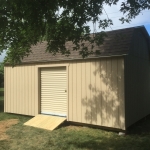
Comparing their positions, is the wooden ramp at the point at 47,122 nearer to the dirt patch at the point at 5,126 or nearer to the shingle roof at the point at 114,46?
the dirt patch at the point at 5,126

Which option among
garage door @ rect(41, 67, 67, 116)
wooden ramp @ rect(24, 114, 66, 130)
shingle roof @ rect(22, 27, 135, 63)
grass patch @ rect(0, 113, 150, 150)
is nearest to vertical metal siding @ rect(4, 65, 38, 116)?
garage door @ rect(41, 67, 67, 116)

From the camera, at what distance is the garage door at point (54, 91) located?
8.98 meters

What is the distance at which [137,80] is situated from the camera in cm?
845

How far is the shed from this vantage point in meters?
7.26

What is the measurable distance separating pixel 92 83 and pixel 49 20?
3.21 meters

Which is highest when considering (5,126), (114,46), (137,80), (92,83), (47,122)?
(114,46)

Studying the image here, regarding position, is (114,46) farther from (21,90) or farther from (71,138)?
(21,90)

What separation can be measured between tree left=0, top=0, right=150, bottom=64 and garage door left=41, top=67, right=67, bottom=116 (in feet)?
7.87

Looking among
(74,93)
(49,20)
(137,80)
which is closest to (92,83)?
(74,93)

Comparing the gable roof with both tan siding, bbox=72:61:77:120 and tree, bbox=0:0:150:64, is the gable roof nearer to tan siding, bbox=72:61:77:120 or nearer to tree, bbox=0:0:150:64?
tan siding, bbox=72:61:77:120

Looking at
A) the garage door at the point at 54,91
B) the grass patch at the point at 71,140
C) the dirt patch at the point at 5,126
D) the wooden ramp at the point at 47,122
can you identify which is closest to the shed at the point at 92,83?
the garage door at the point at 54,91

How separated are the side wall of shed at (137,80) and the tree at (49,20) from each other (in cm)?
179

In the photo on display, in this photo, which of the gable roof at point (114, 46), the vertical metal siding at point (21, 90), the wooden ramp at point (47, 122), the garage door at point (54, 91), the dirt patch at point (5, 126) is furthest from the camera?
the vertical metal siding at point (21, 90)

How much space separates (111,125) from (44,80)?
4.09 metres
